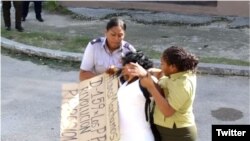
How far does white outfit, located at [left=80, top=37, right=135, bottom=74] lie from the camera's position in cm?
395

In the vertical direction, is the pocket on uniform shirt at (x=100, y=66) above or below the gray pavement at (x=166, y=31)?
above

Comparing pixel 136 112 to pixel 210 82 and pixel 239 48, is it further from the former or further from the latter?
pixel 239 48

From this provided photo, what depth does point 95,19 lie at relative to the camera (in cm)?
1114

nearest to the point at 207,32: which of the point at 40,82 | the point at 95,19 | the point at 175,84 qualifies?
the point at 95,19

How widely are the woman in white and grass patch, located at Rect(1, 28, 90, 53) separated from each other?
16.6ft

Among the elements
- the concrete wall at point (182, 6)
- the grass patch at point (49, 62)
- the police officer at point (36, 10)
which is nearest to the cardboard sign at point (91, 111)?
the grass patch at point (49, 62)

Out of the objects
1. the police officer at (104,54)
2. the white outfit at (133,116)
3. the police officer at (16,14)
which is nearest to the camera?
the white outfit at (133,116)

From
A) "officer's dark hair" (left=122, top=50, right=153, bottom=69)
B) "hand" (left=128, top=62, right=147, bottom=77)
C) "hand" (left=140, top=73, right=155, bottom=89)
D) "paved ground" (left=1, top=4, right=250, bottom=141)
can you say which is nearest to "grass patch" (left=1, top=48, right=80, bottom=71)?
"paved ground" (left=1, top=4, right=250, bottom=141)

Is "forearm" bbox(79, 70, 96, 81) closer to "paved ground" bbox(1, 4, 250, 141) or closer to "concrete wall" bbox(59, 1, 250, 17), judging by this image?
"paved ground" bbox(1, 4, 250, 141)

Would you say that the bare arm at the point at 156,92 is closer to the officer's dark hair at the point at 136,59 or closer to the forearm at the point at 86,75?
the officer's dark hair at the point at 136,59

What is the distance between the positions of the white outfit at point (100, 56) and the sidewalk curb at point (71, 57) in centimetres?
360

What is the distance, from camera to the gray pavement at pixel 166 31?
326 inches

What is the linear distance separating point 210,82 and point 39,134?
273cm

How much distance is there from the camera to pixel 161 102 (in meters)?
3.12
